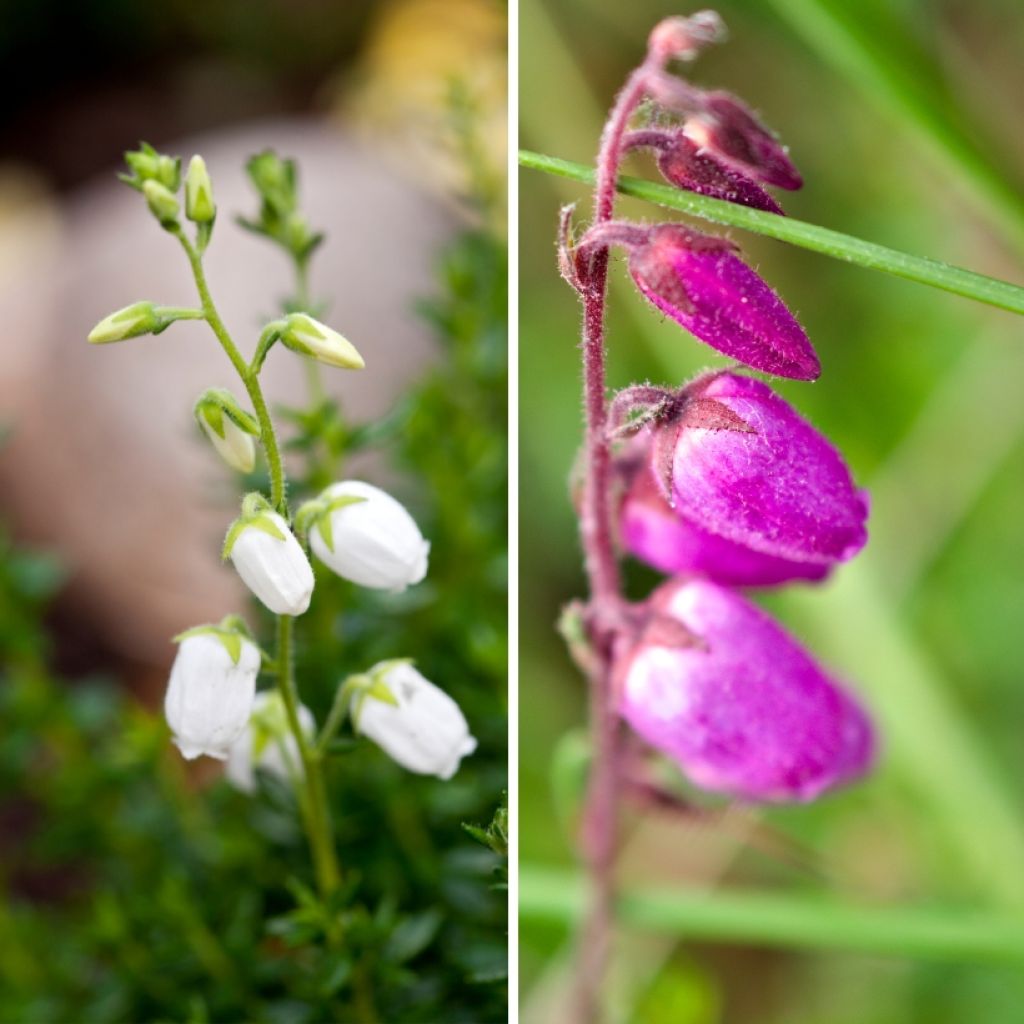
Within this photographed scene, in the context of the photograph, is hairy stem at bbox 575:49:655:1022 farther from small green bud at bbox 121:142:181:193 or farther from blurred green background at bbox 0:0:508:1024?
small green bud at bbox 121:142:181:193

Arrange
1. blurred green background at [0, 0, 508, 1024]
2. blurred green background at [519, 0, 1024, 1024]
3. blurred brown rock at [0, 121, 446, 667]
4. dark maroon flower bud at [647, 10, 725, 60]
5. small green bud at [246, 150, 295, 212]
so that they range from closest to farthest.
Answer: dark maroon flower bud at [647, 10, 725, 60] < small green bud at [246, 150, 295, 212] < blurred green background at [0, 0, 508, 1024] < blurred green background at [519, 0, 1024, 1024] < blurred brown rock at [0, 121, 446, 667]

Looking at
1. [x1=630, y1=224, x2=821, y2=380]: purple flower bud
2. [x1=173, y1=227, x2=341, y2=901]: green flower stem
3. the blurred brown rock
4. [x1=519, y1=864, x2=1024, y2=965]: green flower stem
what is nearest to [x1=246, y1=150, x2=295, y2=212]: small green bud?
[x1=173, y1=227, x2=341, y2=901]: green flower stem

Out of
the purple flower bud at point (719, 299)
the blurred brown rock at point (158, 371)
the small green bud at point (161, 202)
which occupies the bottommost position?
the blurred brown rock at point (158, 371)

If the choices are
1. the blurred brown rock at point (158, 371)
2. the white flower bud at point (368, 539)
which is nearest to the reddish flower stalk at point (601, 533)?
the white flower bud at point (368, 539)

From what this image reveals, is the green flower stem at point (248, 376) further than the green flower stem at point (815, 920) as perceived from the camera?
No

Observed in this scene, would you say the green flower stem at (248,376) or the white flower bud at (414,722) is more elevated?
the green flower stem at (248,376)

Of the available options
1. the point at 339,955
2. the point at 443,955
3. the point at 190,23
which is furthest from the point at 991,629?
the point at 190,23

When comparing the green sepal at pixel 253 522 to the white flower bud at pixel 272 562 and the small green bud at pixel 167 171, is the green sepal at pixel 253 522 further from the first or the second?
the small green bud at pixel 167 171
